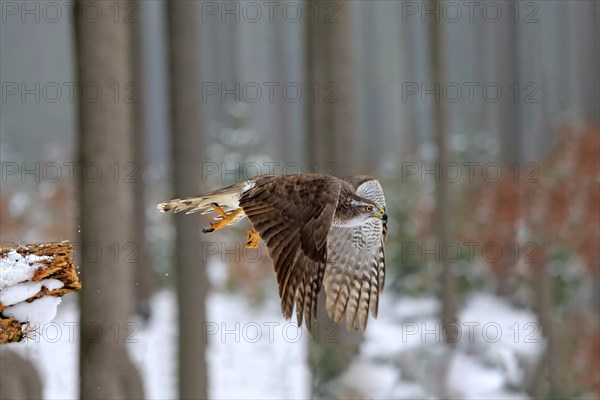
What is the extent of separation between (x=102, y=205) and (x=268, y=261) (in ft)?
29.8

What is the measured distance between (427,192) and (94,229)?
11490mm

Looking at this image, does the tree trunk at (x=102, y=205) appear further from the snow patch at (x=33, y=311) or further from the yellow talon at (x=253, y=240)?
the snow patch at (x=33, y=311)

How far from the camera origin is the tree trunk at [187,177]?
23.8 ft

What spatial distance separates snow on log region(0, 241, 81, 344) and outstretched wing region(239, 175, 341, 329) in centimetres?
105

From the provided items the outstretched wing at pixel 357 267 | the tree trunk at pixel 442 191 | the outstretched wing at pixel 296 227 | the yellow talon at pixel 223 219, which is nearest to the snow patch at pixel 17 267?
the yellow talon at pixel 223 219

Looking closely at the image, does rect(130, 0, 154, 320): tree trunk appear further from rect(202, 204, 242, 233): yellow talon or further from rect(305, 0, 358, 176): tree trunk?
rect(202, 204, 242, 233): yellow talon

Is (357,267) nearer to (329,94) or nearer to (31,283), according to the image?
(31,283)

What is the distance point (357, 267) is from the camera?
18.4 ft

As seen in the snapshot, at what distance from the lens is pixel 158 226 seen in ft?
52.6

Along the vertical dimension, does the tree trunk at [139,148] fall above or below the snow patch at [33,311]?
above

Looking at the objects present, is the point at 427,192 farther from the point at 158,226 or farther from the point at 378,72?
the point at 378,72

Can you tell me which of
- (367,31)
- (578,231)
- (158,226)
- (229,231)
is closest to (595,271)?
(578,231)

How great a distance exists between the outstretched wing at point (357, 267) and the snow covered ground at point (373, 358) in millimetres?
3666

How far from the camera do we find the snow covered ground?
9.81m
